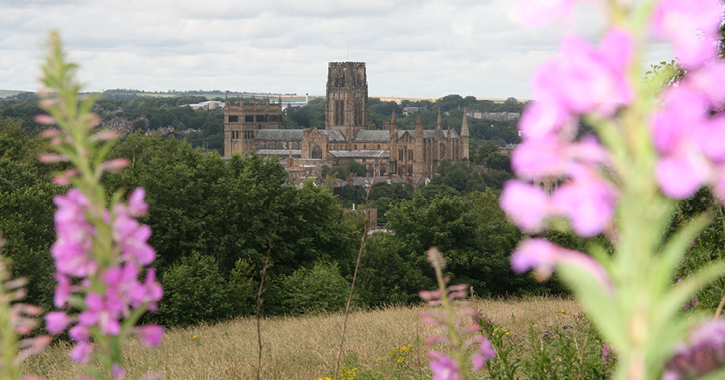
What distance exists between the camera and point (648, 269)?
2.98 ft

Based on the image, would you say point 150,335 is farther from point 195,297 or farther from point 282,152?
point 282,152

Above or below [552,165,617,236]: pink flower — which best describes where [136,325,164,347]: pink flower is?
below

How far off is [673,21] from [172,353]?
12167mm

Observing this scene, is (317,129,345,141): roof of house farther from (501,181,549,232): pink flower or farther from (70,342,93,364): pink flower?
(501,181,549,232): pink flower

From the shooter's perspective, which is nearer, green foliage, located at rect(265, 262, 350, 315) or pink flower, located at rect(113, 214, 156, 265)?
pink flower, located at rect(113, 214, 156, 265)

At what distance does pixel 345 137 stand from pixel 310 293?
12246cm

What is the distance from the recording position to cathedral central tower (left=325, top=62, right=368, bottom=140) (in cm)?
14750

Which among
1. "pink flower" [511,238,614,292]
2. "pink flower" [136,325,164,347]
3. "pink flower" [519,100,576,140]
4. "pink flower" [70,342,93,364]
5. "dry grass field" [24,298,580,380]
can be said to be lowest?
"dry grass field" [24,298,580,380]

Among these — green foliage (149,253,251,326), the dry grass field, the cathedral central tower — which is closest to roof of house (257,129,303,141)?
the cathedral central tower

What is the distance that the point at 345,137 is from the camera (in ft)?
483

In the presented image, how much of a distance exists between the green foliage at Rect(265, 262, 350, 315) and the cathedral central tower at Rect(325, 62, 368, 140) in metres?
120

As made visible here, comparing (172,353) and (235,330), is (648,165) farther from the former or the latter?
(235,330)

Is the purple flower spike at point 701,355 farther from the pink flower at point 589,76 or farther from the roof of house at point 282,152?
the roof of house at point 282,152

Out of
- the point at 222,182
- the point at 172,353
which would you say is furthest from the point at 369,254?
the point at 172,353
